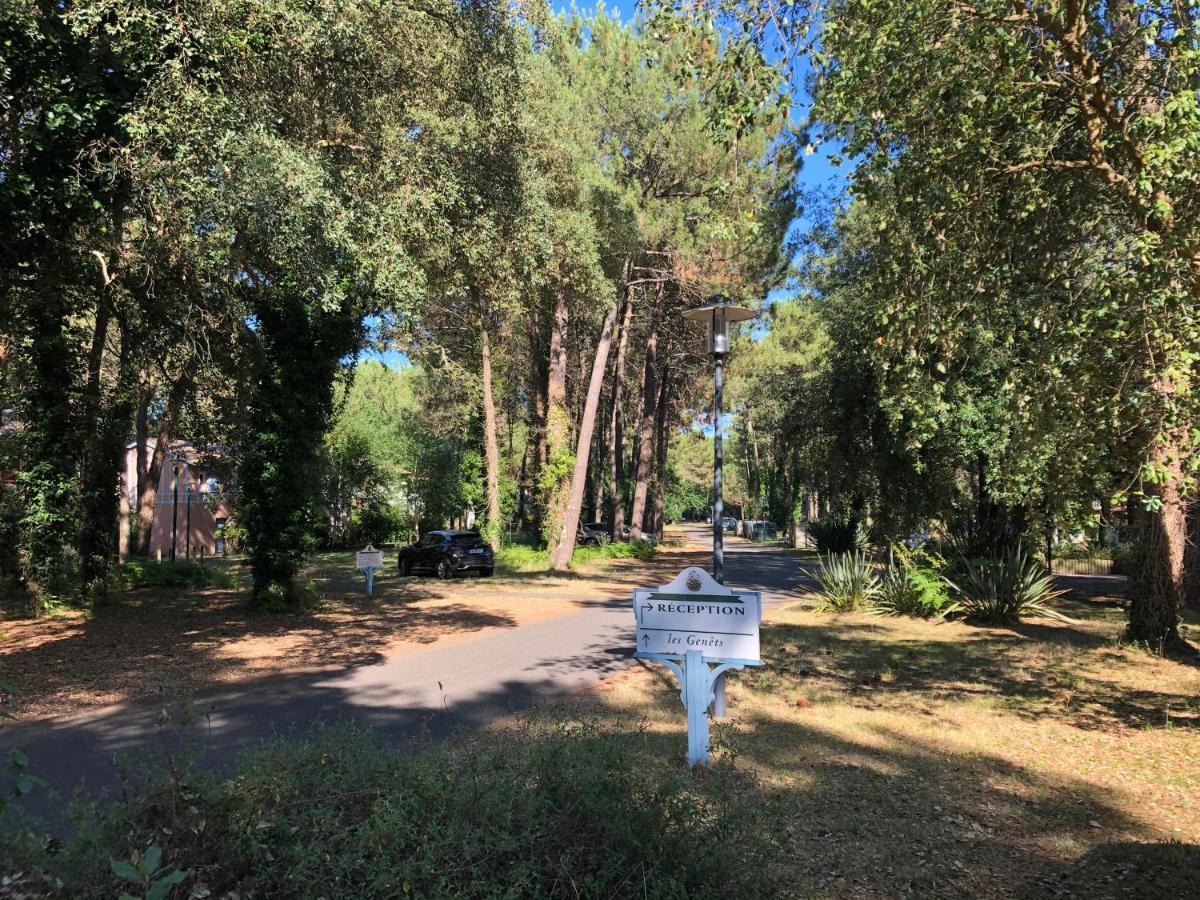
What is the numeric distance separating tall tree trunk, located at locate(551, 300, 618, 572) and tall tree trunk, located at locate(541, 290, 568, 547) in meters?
0.20

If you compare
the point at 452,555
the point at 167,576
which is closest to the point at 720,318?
the point at 452,555

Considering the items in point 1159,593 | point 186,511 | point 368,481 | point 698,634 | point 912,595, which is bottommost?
point 912,595

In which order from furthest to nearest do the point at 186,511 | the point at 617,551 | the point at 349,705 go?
the point at 186,511 → the point at 617,551 → the point at 349,705

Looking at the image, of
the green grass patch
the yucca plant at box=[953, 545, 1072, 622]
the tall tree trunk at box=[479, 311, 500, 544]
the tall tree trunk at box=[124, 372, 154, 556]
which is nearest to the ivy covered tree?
the yucca plant at box=[953, 545, 1072, 622]

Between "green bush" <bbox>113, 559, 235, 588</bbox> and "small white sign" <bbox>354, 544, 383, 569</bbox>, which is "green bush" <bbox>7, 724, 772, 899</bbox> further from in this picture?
"green bush" <bbox>113, 559, 235, 588</bbox>

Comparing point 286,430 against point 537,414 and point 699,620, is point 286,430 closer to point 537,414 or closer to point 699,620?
point 699,620

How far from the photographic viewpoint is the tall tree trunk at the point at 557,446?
24609mm

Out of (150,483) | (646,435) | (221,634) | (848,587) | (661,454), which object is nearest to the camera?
(221,634)

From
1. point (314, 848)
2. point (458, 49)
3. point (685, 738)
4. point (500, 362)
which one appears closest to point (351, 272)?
point (458, 49)

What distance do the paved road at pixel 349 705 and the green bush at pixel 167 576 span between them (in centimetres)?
1149

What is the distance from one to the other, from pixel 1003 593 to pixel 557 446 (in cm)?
1445

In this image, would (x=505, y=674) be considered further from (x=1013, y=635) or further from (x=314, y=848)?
(x=1013, y=635)

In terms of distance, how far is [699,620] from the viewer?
18.7ft

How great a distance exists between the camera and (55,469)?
13.1 meters
